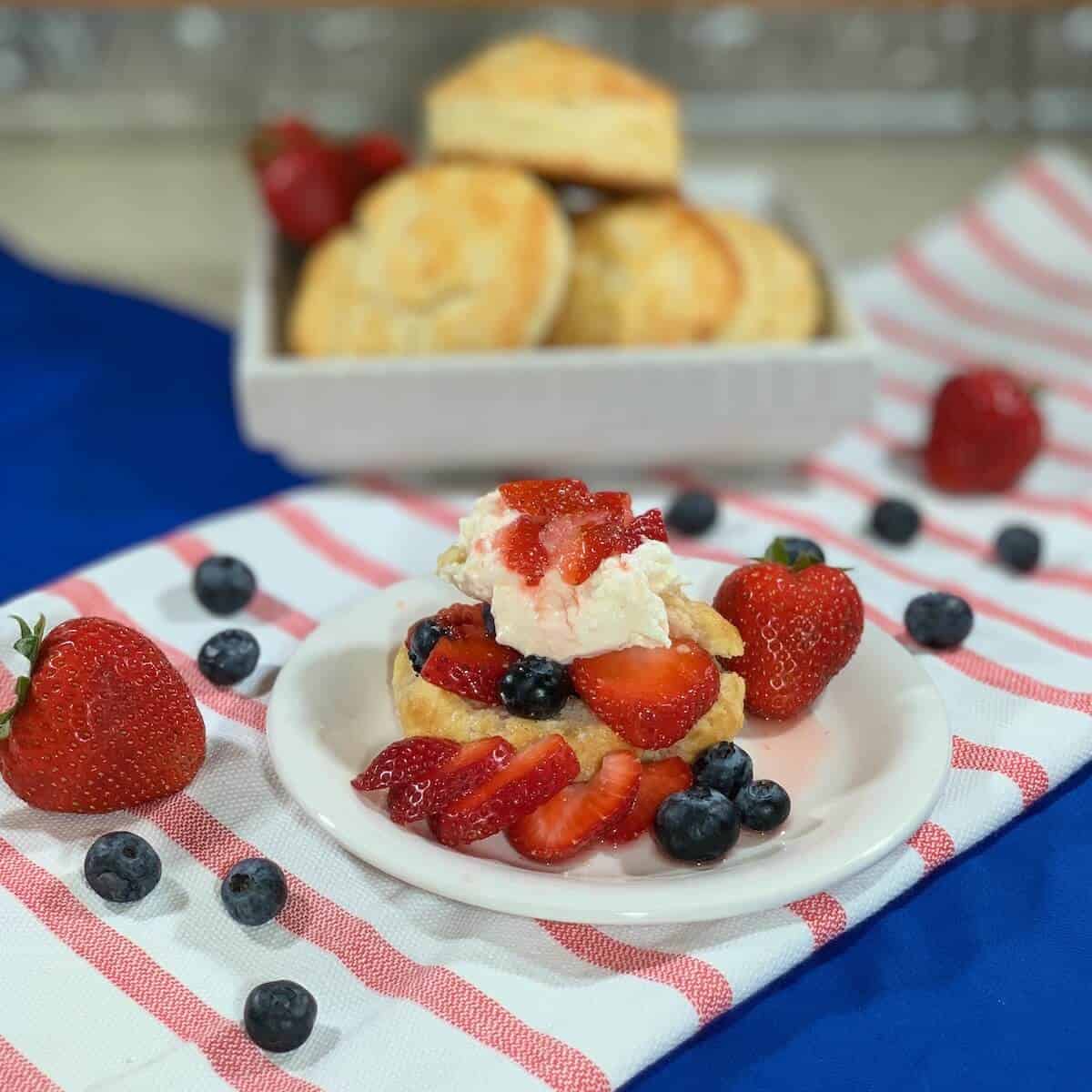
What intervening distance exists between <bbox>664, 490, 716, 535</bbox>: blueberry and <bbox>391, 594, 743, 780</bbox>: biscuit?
0.48m

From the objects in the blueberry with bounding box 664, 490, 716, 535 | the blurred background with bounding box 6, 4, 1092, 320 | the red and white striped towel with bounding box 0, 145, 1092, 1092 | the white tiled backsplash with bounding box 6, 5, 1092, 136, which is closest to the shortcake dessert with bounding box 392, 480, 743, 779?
the red and white striped towel with bounding box 0, 145, 1092, 1092

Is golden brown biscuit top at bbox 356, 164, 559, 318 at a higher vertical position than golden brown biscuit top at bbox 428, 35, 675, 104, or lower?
lower

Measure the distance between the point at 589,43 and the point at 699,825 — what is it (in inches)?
82.1

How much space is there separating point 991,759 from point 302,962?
1.92 feet

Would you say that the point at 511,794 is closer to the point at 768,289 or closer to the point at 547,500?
the point at 547,500

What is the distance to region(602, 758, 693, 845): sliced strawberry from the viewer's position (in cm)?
111

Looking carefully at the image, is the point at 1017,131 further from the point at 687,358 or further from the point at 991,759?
the point at 991,759

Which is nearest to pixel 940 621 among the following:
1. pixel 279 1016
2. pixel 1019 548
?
pixel 1019 548

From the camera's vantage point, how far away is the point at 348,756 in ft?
3.90

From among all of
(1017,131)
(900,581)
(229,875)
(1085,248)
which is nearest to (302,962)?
(229,875)

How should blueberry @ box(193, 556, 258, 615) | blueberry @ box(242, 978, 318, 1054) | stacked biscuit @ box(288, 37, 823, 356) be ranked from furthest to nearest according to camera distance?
stacked biscuit @ box(288, 37, 823, 356), blueberry @ box(193, 556, 258, 615), blueberry @ box(242, 978, 318, 1054)

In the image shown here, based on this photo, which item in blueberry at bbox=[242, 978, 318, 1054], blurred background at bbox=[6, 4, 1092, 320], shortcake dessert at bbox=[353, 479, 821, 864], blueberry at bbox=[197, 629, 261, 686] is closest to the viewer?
blueberry at bbox=[242, 978, 318, 1054]

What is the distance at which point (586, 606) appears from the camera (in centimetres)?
110

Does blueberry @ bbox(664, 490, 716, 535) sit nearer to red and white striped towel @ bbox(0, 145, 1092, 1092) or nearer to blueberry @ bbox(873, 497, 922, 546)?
red and white striped towel @ bbox(0, 145, 1092, 1092)
